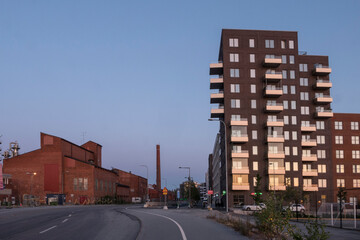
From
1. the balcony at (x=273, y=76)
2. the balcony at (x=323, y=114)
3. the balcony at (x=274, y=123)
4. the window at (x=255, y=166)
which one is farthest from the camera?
the balcony at (x=323, y=114)

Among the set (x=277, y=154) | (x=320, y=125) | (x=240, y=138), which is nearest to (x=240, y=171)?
(x=240, y=138)

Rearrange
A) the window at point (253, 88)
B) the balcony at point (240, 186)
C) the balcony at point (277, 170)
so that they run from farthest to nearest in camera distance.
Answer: the window at point (253, 88) → the balcony at point (277, 170) → the balcony at point (240, 186)

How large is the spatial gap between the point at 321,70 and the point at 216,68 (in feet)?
81.1

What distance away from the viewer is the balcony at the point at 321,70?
94062 mm

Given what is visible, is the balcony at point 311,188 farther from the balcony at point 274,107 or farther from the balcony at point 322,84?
the balcony at point 322,84

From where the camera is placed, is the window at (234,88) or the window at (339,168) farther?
the window at (339,168)

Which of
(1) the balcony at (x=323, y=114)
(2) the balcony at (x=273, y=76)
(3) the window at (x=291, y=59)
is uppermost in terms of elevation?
(3) the window at (x=291, y=59)

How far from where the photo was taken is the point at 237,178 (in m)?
84.4

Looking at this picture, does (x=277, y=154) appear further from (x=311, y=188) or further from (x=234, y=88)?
(x=234, y=88)

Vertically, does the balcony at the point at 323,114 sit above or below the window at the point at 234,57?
below

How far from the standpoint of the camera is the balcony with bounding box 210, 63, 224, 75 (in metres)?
89.3

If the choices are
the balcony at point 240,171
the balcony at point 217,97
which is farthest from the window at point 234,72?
Result: the balcony at point 240,171

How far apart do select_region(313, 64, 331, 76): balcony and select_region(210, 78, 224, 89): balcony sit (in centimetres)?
2220

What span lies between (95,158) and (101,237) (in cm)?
12682
